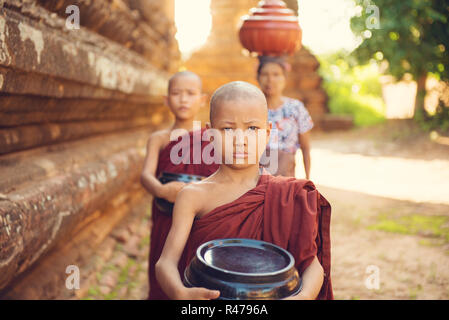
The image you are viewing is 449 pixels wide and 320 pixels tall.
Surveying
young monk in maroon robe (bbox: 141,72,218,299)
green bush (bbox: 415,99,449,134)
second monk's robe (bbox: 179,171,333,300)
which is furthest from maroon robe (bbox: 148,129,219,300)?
green bush (bbox: 415,99,449,134)

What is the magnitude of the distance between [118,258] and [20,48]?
8.21 feet

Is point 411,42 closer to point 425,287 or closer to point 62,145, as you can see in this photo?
point 425,287

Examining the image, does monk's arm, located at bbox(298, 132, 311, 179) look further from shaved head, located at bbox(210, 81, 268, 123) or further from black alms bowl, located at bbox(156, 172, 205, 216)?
shaved head, located at bbox(210, 81, 268, 123)

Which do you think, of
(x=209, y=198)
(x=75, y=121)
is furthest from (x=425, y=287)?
(x=75, y=121)

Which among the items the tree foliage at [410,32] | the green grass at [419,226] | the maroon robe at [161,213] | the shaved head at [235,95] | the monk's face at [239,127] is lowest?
the green grass at [419,226]

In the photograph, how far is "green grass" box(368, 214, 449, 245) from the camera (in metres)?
4.52

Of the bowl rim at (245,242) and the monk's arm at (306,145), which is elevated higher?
the monk's arm at (306,145)

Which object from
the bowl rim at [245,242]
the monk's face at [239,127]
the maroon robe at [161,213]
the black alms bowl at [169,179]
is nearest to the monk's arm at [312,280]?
the bowl rim at [245,242]

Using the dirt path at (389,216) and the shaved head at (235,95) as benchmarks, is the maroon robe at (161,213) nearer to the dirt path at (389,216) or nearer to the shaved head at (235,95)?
the shaved head at (235,95)

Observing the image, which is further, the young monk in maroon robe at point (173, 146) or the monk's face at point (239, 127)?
the young monk in maroon robe at point (173, 146)

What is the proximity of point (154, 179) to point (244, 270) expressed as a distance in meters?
1.53

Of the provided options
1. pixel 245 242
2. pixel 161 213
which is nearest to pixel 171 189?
pixel 161 213

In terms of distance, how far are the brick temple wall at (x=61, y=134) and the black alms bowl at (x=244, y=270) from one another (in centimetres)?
101

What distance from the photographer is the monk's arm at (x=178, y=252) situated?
1.43 m
